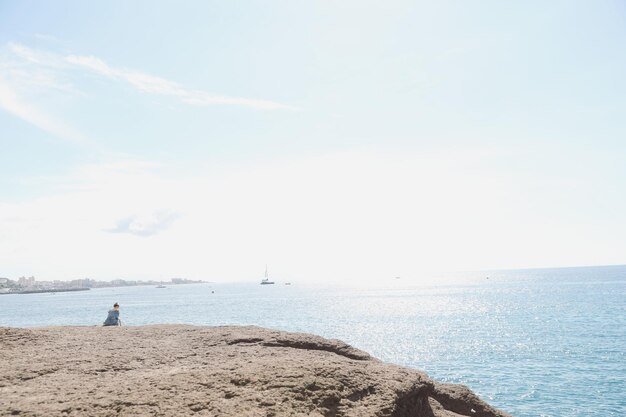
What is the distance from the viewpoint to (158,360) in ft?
22.1

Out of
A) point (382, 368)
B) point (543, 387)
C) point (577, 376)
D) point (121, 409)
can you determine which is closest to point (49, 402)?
point (121, 409)

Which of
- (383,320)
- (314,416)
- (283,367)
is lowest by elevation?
(383,320)

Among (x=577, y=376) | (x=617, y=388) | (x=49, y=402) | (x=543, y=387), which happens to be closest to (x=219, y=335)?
(x=49, y=402)

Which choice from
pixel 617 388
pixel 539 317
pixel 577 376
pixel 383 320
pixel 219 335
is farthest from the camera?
pixel 383 320

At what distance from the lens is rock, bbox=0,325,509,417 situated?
16.0 ft

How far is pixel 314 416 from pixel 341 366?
113cm

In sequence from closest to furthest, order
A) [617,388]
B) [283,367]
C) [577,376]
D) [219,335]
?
[283,367] → [219,335] → [617,388] → [577,376]

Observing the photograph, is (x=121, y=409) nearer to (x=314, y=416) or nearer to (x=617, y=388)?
(x=314, y=416)

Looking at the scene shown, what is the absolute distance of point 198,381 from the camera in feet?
17.8

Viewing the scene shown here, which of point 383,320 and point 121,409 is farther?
point 383,320

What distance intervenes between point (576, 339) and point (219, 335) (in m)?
50.6

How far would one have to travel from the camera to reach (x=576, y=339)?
159ft

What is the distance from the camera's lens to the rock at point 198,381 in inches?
192

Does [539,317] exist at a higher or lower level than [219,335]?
lower
